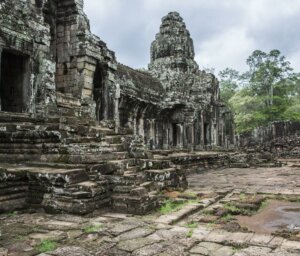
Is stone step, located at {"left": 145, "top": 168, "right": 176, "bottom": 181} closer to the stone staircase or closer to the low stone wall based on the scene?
the stone staircase

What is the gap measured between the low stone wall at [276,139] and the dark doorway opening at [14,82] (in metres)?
19.5

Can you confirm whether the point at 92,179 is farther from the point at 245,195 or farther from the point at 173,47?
the point at 173,47

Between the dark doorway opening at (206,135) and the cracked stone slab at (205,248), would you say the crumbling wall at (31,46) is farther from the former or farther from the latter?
the dark doorway opening at (206,135)

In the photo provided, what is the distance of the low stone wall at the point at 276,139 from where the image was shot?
27031 millimetres

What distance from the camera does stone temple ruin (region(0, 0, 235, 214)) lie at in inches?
230

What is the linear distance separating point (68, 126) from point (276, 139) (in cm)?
2453

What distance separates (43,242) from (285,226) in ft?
11.3

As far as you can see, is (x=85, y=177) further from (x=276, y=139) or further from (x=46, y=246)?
(x=276, y=139)

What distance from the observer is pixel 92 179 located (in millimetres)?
6211

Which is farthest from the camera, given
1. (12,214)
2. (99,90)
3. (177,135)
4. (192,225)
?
(177,135)

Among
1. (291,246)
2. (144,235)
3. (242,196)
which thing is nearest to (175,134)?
(242,196)

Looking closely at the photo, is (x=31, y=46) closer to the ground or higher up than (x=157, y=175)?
higher up

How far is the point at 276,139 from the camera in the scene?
2886 centimetres

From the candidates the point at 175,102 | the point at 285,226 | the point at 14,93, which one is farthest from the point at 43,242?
the point at 175,102
